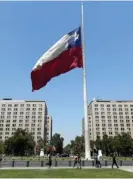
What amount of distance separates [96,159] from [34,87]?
11.9 meters

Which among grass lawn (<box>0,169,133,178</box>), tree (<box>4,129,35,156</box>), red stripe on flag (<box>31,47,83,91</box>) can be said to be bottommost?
grass lawn (<box>0,169,133,178</box>)

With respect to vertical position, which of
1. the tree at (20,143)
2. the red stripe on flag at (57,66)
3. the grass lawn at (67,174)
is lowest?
the grass lawn at (67,174)

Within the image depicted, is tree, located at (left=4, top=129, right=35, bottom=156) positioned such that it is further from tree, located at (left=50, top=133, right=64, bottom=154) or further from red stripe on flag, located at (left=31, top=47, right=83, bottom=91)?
red stripe on flag, located at (left=31, top=47, right=83, bottom=91)

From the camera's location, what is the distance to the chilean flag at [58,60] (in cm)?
3447

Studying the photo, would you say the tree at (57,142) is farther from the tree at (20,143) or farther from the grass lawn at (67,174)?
the grass lawn at (67,174)

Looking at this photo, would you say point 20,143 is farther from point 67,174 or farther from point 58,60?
point 67,174

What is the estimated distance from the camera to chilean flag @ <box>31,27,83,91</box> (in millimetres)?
34469

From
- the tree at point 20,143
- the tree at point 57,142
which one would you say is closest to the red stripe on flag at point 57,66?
the tree at point 20,143

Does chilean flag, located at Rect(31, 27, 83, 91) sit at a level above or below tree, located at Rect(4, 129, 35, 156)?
above

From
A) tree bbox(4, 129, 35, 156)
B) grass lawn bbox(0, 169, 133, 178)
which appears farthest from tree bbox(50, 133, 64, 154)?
grass lawn bbox(0, 169, 133, 178)

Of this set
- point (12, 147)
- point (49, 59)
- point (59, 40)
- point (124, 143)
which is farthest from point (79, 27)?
point (12, 147)

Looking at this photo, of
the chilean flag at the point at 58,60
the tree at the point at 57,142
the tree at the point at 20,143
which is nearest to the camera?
the chilean flag at the point at 58,60

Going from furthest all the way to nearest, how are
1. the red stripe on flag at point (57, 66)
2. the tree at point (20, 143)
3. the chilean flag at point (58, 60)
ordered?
the tree at point (20, 143), the chilean flag at point (58, 60), the red stripe on flag at point (57, 66)

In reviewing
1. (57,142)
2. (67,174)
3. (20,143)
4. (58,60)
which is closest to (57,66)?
(58,60)
